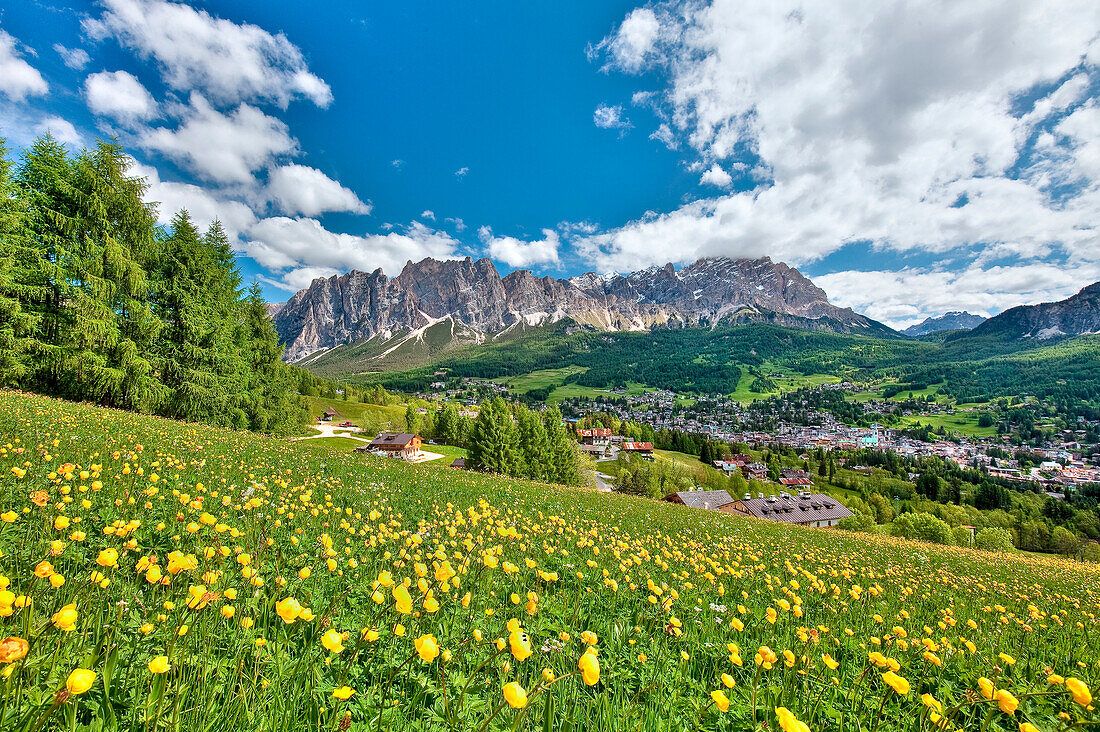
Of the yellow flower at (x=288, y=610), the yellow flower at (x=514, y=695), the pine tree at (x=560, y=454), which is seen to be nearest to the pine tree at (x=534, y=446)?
the pine tree at (x=560, y=454)

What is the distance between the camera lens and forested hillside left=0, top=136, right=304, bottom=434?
46.5 feet

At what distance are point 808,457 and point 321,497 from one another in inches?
5419

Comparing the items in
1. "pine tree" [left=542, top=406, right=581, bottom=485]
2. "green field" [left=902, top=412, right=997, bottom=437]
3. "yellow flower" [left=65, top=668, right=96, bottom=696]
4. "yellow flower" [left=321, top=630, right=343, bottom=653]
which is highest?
"yellow flower" [left=65, top=668, right=96, bottom=696]

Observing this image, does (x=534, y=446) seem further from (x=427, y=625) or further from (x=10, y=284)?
(x=427, y=625)

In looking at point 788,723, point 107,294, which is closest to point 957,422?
point 788,723

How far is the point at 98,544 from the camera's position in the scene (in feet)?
12.2

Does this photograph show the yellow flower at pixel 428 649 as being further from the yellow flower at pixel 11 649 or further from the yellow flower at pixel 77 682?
the yellow flower at pixel 11 649

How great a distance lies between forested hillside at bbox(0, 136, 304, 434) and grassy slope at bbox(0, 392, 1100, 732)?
10969 millimetres

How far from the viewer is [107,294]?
15.8 m

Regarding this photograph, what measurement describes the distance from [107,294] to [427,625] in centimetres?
2132

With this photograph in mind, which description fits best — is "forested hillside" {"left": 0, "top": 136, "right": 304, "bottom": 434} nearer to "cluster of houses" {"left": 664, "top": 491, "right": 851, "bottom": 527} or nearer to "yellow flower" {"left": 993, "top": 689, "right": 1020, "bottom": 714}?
"yellow flower" {"left": 993, "top": 689, "right": 1020, "bottom": 714}

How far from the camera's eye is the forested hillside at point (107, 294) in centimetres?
1417

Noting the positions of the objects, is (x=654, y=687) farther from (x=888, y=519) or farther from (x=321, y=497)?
(x=888, y=519)

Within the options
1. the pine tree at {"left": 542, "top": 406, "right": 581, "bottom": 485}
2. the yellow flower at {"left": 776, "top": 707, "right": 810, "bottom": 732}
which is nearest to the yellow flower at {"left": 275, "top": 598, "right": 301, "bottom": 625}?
the yellow flower at {"left": 776, "top": 707, "right": 810, "bottom": 732}
